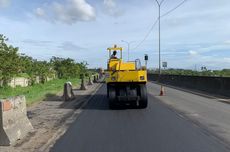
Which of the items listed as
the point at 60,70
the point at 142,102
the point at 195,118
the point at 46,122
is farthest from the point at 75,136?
the point at 60,70

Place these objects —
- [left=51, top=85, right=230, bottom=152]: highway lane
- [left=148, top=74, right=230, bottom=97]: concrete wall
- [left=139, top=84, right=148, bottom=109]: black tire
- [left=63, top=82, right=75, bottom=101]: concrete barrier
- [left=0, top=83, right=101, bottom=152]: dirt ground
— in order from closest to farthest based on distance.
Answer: [left=51, top=85, right=230, bottom=152]: highway lane
[left=0, top=83, right=101, bottom=152]: dirt ground
[left=139, top=84, right=148, bottom=109]: black tire
[left=63, top=82, right=75, bottom=101]: concrete barrier
[left=148, top=74, right=230, bottom=97]: concrete wall

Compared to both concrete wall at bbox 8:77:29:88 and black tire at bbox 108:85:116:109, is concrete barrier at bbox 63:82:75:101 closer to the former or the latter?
black tire at bbox 108:85:116:109

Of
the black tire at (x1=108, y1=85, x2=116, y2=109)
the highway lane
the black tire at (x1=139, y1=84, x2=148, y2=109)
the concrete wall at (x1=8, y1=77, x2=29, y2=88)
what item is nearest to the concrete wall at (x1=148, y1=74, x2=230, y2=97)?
the black tire at (x1=139, y1=84, x2=148, y2=109)

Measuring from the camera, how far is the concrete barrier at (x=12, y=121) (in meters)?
10.8

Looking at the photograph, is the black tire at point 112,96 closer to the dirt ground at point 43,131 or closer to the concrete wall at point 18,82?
the dirt ground at point 43,131

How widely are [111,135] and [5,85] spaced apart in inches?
922

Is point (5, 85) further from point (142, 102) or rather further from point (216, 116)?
point (216, 116)

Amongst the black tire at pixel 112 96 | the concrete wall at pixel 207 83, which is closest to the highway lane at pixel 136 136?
the black tire at pixel 112 96

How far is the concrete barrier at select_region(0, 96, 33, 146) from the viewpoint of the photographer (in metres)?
10.8

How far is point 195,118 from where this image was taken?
55.0 feet

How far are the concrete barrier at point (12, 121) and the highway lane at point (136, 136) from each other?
45.5 inches

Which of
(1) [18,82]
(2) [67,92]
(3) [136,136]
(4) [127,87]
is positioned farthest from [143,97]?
(1) [18,82]

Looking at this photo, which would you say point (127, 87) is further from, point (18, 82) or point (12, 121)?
point (18, 82)

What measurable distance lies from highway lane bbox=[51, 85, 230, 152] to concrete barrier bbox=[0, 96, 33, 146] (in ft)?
3.79
